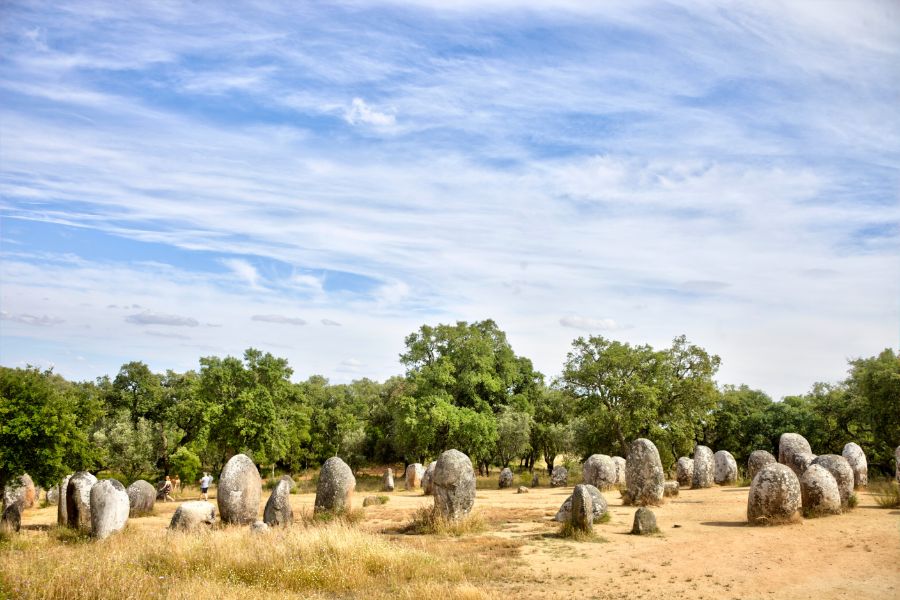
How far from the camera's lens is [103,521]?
16.9m

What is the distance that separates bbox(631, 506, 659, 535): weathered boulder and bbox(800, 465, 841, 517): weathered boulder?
15.2ft

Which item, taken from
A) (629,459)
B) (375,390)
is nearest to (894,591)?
(629,459)

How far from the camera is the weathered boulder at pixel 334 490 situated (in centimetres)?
2017


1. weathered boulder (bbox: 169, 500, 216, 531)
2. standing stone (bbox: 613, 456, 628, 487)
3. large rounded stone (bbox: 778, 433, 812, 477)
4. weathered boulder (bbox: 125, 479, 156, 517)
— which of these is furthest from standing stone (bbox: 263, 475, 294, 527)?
large rounded stone (bbox: 778, 433, 812, 477)

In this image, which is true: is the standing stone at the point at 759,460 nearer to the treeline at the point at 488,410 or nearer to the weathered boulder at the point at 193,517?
the treeline at the point at 488,410

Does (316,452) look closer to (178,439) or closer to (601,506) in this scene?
(178,439)

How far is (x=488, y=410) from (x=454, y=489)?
2139 cm

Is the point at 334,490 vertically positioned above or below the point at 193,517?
above

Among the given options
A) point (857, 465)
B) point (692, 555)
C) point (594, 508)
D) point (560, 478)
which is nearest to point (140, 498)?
point (594, 508)

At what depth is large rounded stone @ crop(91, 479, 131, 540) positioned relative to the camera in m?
16.9

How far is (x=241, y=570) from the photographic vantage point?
1165 cm

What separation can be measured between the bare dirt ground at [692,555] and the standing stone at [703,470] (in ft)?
23.7

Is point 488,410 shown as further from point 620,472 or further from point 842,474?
point 842,474

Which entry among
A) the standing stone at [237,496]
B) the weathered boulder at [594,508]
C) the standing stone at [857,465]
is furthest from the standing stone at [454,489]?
the standing stone at [857,465]
